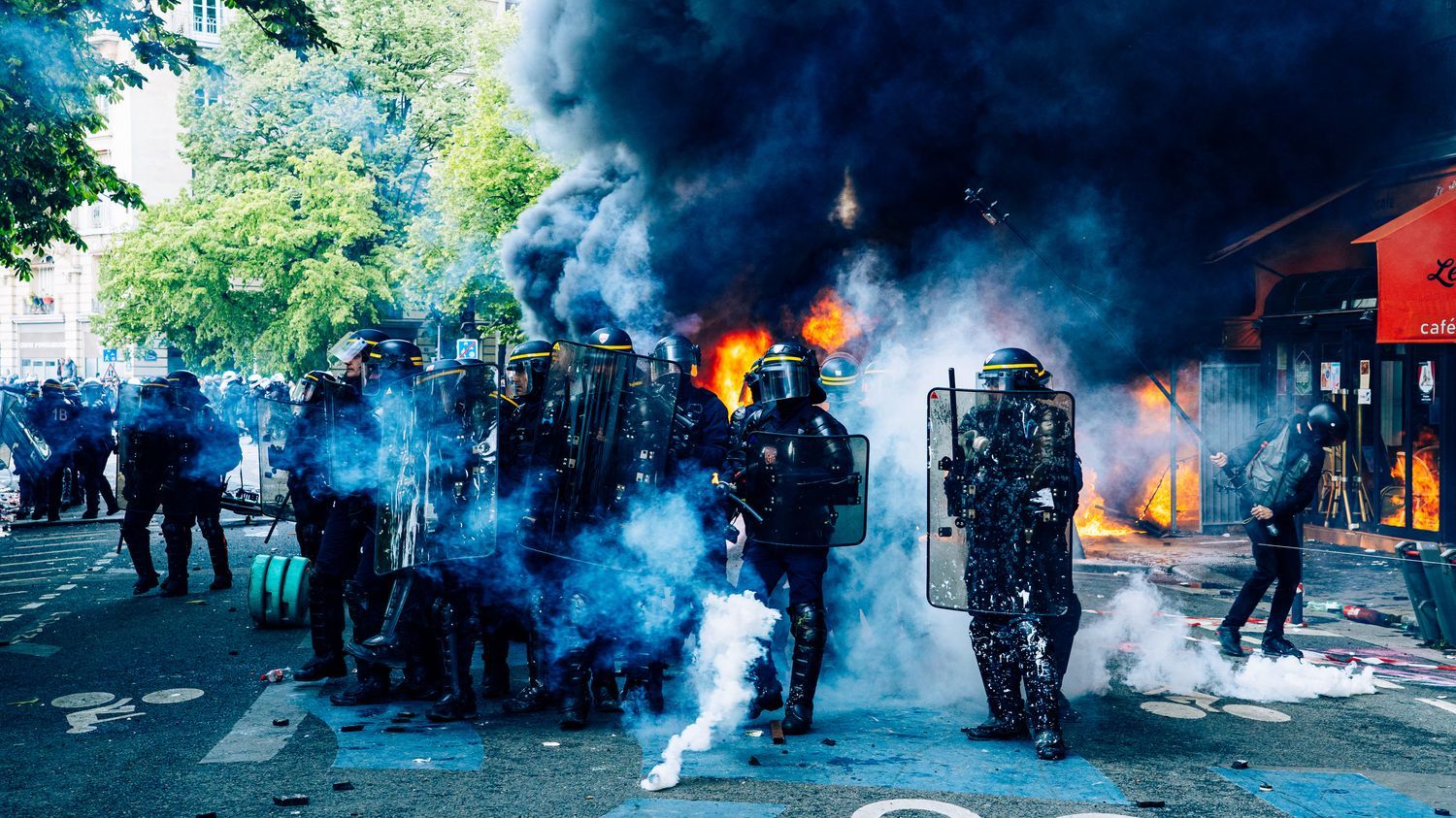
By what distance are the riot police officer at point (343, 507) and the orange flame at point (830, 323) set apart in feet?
36.8

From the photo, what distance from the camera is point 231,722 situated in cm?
569

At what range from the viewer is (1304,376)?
1296cm

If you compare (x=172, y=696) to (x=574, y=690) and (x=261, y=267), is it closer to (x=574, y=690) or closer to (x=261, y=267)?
(x=574, y=690)

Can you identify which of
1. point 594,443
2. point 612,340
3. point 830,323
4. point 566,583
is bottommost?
A: point 566,583

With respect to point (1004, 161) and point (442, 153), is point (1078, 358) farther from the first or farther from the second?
point (442, 153)

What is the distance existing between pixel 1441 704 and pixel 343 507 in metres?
6.00

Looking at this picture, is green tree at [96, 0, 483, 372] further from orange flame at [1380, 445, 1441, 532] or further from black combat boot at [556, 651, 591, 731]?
black combat boot at [556, 651, 591, 731]

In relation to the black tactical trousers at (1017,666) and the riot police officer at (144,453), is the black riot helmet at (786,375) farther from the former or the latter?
the riot police officer at (144,453)

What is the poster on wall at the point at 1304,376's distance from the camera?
12836 millimetres

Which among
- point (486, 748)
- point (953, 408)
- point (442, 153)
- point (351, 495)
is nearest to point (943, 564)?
point (953, 408)

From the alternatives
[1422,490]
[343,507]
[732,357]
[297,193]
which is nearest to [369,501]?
[343,507]

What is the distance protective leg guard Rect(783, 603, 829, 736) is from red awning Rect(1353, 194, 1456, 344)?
6941 mm

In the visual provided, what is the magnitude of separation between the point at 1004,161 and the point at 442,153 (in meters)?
15.5

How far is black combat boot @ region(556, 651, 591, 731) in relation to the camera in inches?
221
